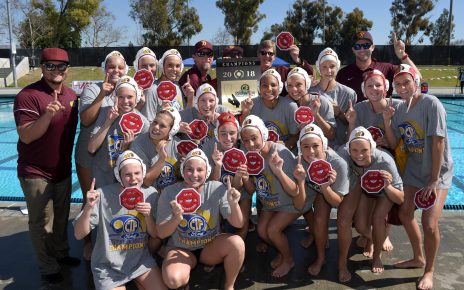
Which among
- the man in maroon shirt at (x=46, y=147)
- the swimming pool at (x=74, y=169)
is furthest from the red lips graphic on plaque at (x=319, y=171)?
the swimming pool at (x=74, y=169)

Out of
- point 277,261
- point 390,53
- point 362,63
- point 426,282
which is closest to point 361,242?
point 426,282

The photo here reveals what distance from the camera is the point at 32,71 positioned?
34.7 meters

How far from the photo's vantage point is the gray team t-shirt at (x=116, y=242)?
341 centimetres

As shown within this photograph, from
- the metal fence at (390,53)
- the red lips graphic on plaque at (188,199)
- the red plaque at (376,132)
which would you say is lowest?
the red lips graphic on plaque at (188,199)

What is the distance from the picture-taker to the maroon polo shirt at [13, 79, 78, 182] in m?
3.68

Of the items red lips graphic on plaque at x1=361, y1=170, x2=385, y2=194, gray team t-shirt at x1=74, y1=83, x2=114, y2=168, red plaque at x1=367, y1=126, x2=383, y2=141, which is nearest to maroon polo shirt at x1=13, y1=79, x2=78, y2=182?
gray team t-shirt at x1=74, y1=83, x2=114, y2=168

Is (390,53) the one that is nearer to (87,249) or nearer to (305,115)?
(305,115)

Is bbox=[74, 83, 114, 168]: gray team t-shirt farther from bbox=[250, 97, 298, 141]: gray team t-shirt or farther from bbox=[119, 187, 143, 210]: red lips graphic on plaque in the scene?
bbox=[250, 97, 298, 141]: gray team t-shirt

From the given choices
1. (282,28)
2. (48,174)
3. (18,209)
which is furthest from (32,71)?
(48,174)

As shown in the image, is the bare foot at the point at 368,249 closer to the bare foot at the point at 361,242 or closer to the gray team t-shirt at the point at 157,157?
the bare foot at the point at 361,242

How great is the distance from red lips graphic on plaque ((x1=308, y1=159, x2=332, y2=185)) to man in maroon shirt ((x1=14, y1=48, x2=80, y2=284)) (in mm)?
2329

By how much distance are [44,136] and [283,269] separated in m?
2.67

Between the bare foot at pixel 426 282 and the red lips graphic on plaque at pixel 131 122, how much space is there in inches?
119

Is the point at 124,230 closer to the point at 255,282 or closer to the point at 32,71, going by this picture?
the point at 255,282
